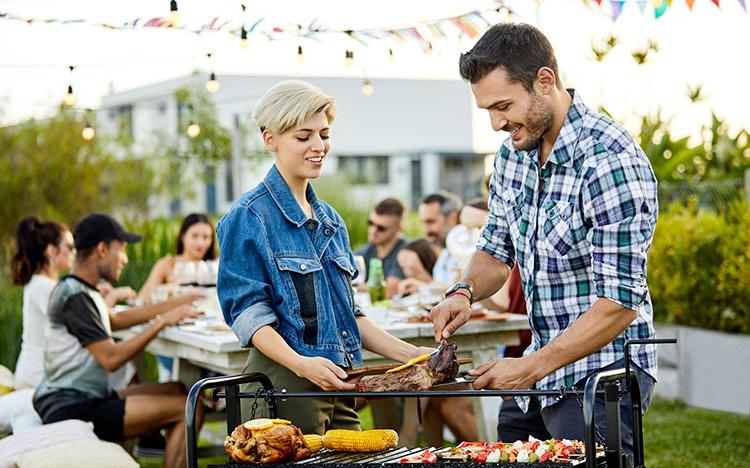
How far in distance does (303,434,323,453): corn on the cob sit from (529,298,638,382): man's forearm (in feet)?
2.09

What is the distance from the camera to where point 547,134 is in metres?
3.25

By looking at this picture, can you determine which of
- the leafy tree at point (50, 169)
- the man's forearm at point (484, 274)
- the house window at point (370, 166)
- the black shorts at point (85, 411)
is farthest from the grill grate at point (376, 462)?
the house window at point (370, 166)

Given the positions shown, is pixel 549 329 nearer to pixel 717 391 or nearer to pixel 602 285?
pixel 602 285

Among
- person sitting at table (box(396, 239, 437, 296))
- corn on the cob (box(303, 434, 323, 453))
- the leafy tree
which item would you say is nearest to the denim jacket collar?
corn on the cob (box(303, 434, 323, 453))

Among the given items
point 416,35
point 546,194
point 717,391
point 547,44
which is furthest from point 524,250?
point 717,391

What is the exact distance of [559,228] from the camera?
125 inches

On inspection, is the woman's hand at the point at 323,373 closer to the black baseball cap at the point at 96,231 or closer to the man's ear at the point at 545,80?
the man's ear at the point at 545,80

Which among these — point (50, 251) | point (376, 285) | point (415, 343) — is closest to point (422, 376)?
point (415, 343)

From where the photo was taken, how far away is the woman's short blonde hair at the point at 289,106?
133 inches

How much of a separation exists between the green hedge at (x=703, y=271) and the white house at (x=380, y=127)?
2623cm

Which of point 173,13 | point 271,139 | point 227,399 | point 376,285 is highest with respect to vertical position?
point 173,13

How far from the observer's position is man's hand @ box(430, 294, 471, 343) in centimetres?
325

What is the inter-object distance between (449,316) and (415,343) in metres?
2.28

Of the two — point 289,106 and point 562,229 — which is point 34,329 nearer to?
point 289,106
